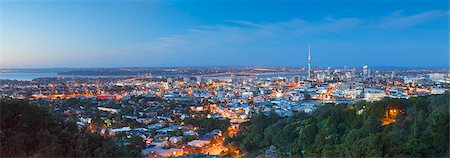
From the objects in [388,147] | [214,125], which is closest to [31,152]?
[388,147]

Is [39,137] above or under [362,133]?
above

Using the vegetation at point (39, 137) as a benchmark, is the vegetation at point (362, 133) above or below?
below

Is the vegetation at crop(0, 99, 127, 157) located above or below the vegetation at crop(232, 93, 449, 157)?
above

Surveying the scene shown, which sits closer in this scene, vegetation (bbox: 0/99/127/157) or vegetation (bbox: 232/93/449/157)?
vegetation (bbox: 0/99/127/157)

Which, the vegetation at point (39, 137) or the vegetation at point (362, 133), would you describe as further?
the vegetation at point (362, 133)
